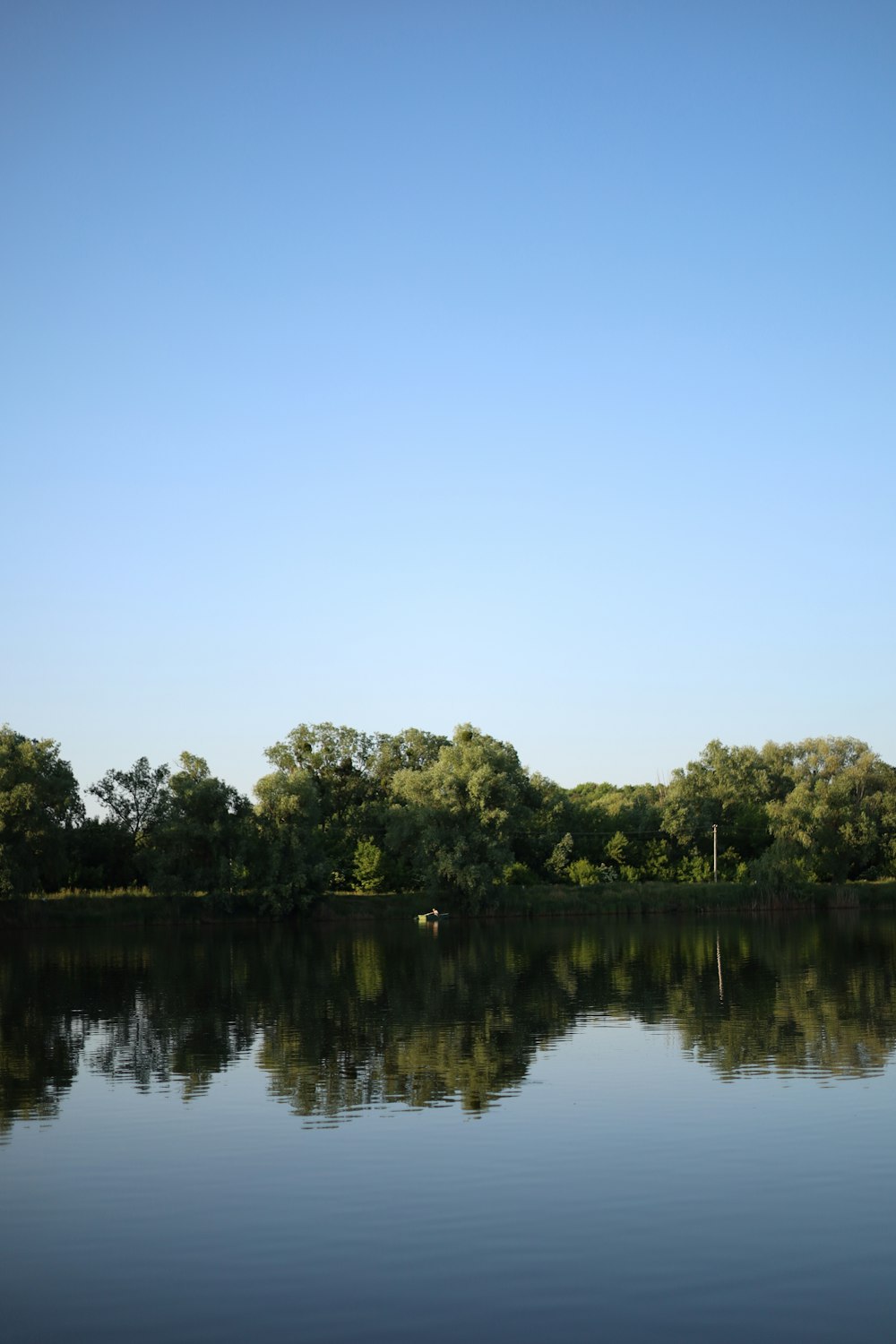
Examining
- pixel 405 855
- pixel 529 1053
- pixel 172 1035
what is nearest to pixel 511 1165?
pixel 529 1053

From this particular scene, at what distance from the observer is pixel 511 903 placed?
321 feet

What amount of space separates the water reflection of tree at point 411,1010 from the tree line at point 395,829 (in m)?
25.2

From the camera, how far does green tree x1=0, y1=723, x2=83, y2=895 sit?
270 ft

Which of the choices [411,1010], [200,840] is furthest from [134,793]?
[411,1010]

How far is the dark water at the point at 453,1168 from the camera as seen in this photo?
12.5 m

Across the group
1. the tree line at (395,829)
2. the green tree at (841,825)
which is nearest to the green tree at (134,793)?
the tree line at (395,829)

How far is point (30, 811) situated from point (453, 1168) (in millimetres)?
71912

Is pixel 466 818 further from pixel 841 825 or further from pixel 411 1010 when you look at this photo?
pixel 411 1010

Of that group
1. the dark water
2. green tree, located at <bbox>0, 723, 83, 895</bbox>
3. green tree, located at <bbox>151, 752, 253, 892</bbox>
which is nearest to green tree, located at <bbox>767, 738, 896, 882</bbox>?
green tree, located at <bbox>151, 752, 253, 892</bbox>

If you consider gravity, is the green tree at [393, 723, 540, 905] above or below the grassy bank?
above

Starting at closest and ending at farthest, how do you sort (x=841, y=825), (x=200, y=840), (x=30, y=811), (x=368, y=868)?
(x=30, y=811) → (x=200, y=840) → (x=841, y=825) → (x=368, y=868)

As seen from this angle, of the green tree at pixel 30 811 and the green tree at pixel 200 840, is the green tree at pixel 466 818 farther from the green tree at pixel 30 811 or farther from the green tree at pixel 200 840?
the green tree at pixel 30 811

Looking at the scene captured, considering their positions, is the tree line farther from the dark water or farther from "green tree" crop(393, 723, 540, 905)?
the dark water

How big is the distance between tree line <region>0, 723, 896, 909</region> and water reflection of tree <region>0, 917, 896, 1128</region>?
25158mm
